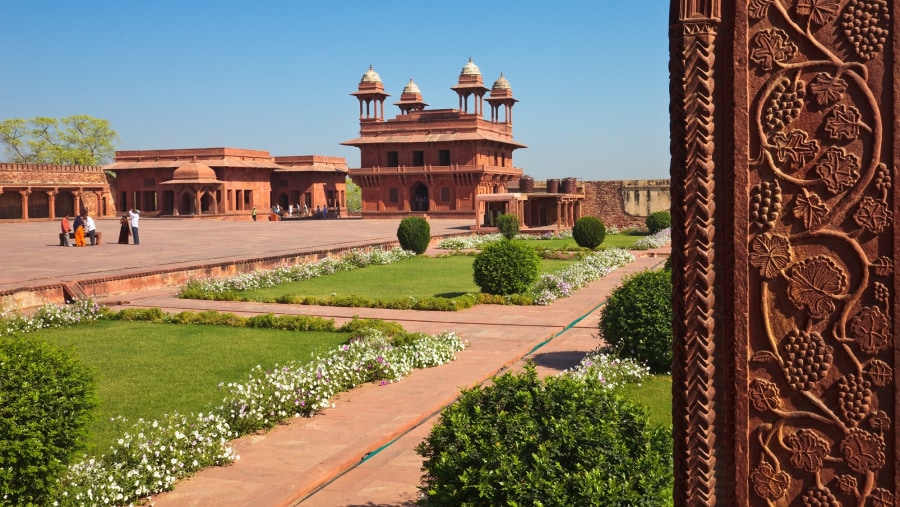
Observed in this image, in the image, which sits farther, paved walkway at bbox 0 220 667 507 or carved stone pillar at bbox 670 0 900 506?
paved walkway at bbox 0 220 667 507

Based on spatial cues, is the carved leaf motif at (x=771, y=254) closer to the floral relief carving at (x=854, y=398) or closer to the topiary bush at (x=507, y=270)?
the floral relief carving at (x=854, y=398)

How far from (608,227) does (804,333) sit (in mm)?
32653

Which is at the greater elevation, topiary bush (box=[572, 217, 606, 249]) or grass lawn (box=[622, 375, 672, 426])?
topiary bush (box=[572, 217, 606, 249])

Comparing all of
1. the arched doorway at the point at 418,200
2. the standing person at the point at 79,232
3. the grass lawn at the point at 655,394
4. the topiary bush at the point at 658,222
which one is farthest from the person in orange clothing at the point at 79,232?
the arched doorway at the point at 418,200

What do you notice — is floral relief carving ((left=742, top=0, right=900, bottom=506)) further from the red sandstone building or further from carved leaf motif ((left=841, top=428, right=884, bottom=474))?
the red sandstone building

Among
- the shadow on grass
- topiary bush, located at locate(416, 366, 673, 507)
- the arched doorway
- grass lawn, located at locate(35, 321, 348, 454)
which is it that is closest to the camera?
topiary bush, located at locate(416, 366, 673, 507)

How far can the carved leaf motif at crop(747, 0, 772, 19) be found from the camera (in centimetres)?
185

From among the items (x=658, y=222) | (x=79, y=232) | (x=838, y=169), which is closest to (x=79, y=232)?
(x=79, y=232)

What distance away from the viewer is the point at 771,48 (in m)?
1.85

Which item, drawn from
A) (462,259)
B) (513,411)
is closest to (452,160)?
(462,259)

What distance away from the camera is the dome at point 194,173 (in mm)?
38875

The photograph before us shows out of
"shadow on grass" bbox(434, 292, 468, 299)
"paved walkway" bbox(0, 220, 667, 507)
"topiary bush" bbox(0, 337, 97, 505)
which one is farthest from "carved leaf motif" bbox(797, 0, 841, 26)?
"shadow on grass" bbox(434, 292, 468, 299)

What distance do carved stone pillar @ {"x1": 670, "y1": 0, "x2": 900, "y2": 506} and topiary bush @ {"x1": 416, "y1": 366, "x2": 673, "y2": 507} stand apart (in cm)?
66

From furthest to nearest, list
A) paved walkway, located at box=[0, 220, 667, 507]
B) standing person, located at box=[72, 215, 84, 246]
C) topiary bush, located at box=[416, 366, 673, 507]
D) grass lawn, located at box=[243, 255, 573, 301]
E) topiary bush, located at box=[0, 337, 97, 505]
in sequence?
standing person, located at box=[72, 215, 84, 246]
grass lawn, located at box=[243, 255, 573, 301]
paved walkway, located at box=[0, 220, 667, 507]
topiary bush, located at box=[0, 337, 97, 505]
topiary bush, located at box=[416, 366, 673, 507]
